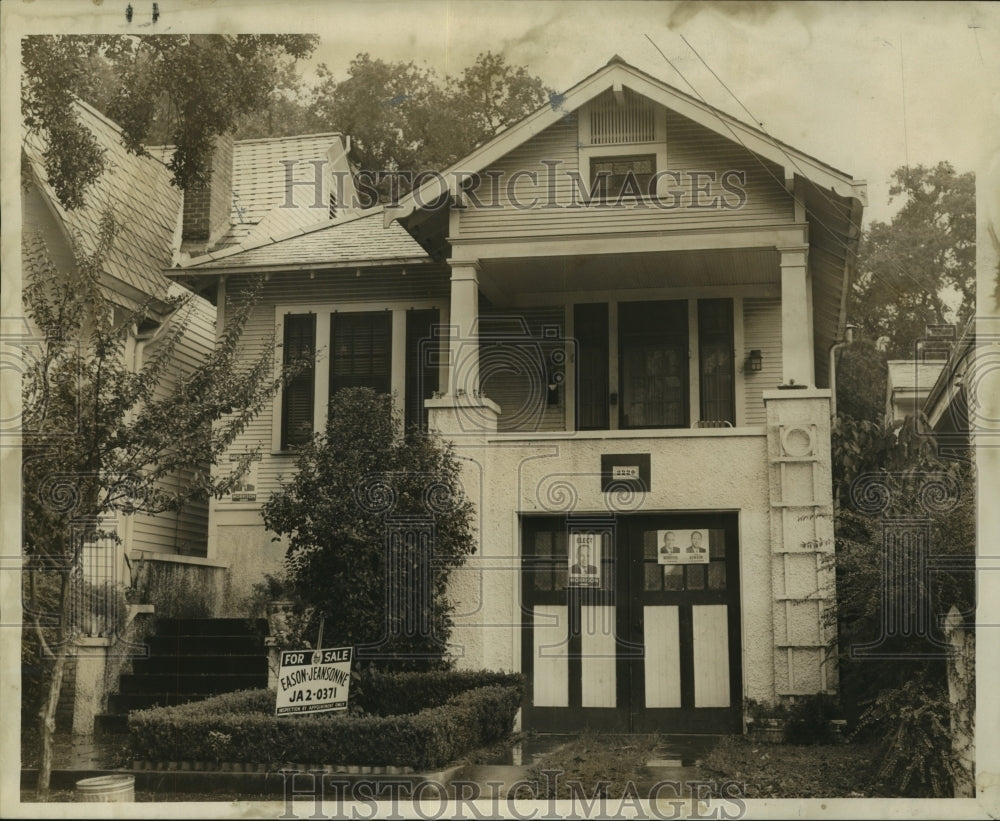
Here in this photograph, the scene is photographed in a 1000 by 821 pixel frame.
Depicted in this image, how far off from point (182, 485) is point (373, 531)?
5149 millimetres

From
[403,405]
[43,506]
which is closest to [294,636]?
[43,506]

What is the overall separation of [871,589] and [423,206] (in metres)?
7.22

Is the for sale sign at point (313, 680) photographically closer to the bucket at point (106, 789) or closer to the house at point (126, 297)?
the bucket at point (106, 789)

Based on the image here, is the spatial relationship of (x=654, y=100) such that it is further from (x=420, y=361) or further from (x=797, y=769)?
(x=797, y=769)

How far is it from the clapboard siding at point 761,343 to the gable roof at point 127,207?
8.15m

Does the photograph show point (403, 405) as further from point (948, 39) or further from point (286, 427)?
point (948, 39)

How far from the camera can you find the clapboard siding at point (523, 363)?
17375mm

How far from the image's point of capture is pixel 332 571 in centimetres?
1373

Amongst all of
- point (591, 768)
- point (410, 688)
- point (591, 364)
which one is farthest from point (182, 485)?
point (591, 768)

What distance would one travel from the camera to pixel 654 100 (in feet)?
49.1

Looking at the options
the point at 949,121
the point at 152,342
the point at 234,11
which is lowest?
the point at 152,342

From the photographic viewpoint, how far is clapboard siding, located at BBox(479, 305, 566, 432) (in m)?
17.4

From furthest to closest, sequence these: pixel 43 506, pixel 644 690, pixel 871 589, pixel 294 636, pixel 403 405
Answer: pixel 403 405 → pixel 644 690 → pixel 294 636 → pixel 871 589 → pixel 43 506

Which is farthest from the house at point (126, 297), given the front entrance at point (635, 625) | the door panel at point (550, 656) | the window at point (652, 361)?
the window at point (652, 361)
